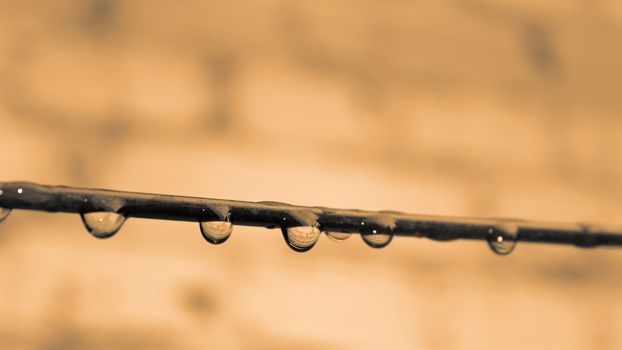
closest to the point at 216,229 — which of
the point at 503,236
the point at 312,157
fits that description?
the point at 503,236

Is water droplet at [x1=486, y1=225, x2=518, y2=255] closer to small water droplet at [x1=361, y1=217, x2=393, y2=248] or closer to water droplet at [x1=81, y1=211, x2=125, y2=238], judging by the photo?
small water droplet at [x1=361, y1=217, x2=393, y2=248]

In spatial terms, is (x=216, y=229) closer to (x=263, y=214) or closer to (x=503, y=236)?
(x=263, y=214)

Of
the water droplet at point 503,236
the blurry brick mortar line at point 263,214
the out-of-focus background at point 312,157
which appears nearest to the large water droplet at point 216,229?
the blurry brick mortar line at point 263,214

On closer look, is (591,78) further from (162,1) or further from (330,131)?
(162,1)

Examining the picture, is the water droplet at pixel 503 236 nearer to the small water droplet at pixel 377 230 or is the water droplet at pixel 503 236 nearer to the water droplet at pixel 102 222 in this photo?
the small water droplet at pixel 377 230

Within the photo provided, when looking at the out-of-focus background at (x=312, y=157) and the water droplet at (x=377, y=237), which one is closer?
the water droplet at (x=377, y=237)

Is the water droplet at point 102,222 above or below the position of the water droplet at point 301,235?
above

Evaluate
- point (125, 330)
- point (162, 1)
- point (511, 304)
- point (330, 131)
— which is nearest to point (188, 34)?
point (162, 1)
